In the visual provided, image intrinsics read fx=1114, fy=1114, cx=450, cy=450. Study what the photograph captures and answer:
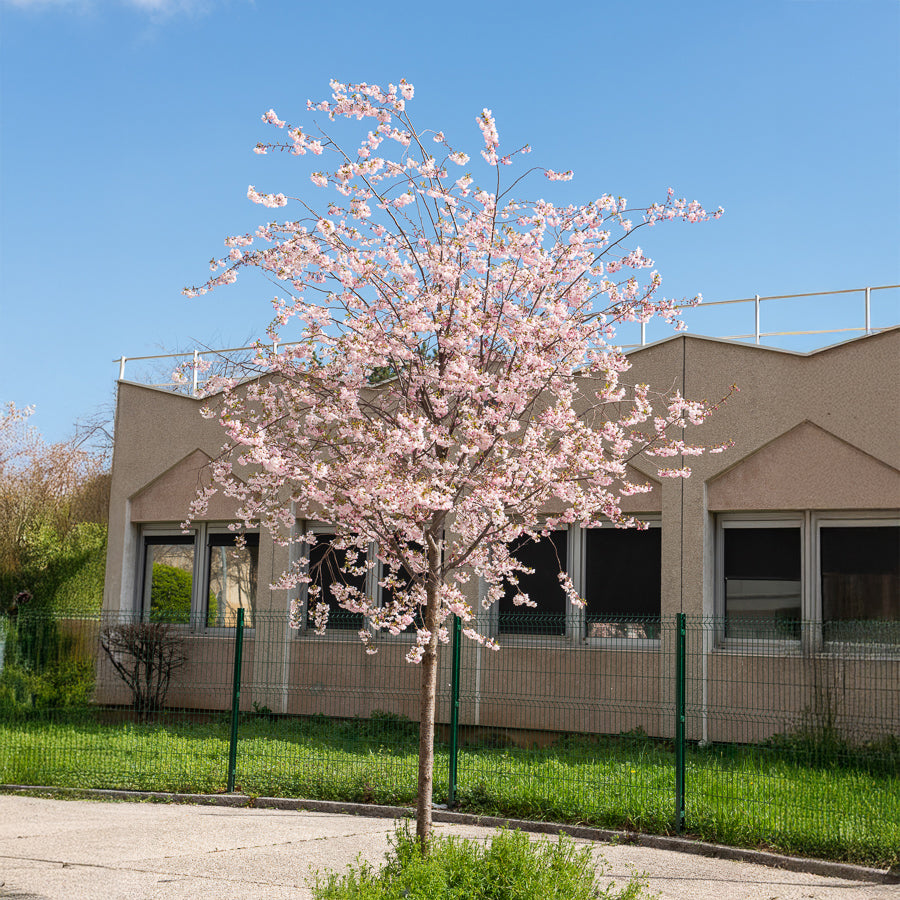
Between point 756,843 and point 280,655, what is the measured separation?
8.48 metres

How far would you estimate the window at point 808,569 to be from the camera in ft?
42.8

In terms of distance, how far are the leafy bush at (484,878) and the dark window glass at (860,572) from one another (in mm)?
7620

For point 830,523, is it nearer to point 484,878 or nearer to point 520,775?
point 520,775

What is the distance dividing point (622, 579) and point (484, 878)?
8.77m

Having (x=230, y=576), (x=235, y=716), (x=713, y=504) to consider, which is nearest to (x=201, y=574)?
(x=230, y=576)

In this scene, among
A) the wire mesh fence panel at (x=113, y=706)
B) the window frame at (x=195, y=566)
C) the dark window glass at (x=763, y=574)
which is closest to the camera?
the wire mesh fence panel at (x=113, y=706)

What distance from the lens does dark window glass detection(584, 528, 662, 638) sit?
46.5 feet

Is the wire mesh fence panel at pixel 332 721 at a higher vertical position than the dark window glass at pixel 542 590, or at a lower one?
lower

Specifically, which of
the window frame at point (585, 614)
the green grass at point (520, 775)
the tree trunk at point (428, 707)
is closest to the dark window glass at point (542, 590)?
the window frame at point (585, 614)

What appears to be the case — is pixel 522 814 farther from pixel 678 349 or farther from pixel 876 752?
pixel 678 349

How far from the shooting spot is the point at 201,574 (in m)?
17.9

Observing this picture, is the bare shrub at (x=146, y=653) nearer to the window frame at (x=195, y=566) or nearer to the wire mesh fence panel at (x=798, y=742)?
the window frame at (x=195, y=566)

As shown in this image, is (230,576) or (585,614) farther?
(230,576)

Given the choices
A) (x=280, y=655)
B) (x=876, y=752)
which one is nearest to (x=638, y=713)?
(x=876, y=752)
